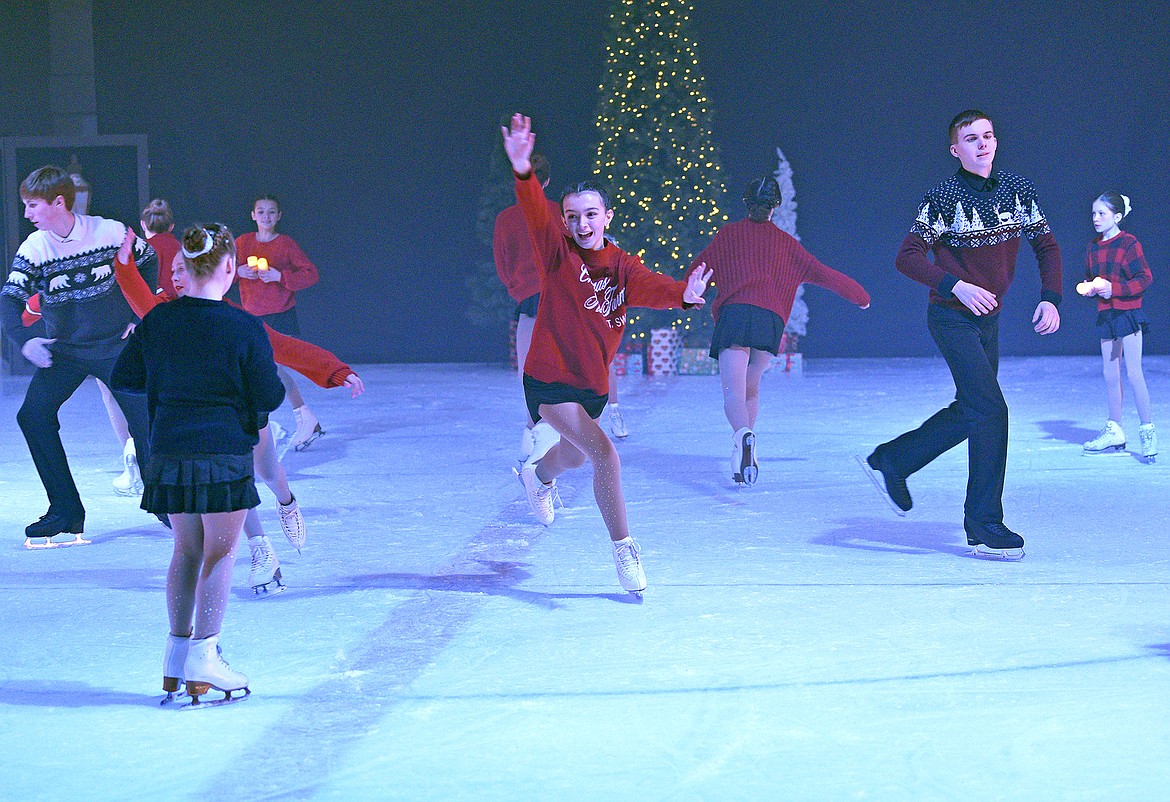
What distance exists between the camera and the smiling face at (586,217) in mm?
4480

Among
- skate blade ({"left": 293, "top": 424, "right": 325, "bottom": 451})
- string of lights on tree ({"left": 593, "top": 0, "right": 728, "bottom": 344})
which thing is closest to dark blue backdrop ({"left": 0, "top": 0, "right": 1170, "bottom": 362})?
string of lights on tree ({"left": 593, "top": 0, "right": 728, "bottom": 344})

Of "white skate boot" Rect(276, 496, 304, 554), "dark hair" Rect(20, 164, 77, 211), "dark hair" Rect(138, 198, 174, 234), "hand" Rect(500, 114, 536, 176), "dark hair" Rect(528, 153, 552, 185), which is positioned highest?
"hand" Rect(500, 114, 536, 176)

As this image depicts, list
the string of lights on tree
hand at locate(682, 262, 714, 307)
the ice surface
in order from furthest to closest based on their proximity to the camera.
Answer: the string of lights on tree < hand at locate(682, 262, 714, 307) < the ice surface

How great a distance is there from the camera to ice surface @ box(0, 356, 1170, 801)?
2.99m

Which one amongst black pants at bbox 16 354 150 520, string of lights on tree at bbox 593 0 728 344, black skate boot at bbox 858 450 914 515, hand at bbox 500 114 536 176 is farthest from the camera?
string of lights on tree at bbox 593 0 728 344

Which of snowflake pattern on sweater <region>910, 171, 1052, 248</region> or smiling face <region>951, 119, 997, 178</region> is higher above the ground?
smiling face <region>951, 119, 997, 178</region>

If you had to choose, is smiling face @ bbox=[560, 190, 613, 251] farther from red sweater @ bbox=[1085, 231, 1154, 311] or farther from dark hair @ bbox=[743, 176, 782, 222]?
red sweater @ bbox=[1085, 231, 1154, 311]

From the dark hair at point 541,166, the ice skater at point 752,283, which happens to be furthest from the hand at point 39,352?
the ice skater at point 752,283

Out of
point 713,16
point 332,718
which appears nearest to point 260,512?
point 332,718

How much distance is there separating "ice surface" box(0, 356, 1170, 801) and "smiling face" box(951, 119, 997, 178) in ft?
4.82

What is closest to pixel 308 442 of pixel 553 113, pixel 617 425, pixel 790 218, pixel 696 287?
pixel 617 425

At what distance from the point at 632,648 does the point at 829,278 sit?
10.2 ft

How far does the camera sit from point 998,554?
4.98m

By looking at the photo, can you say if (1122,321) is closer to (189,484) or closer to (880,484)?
(880,484)
